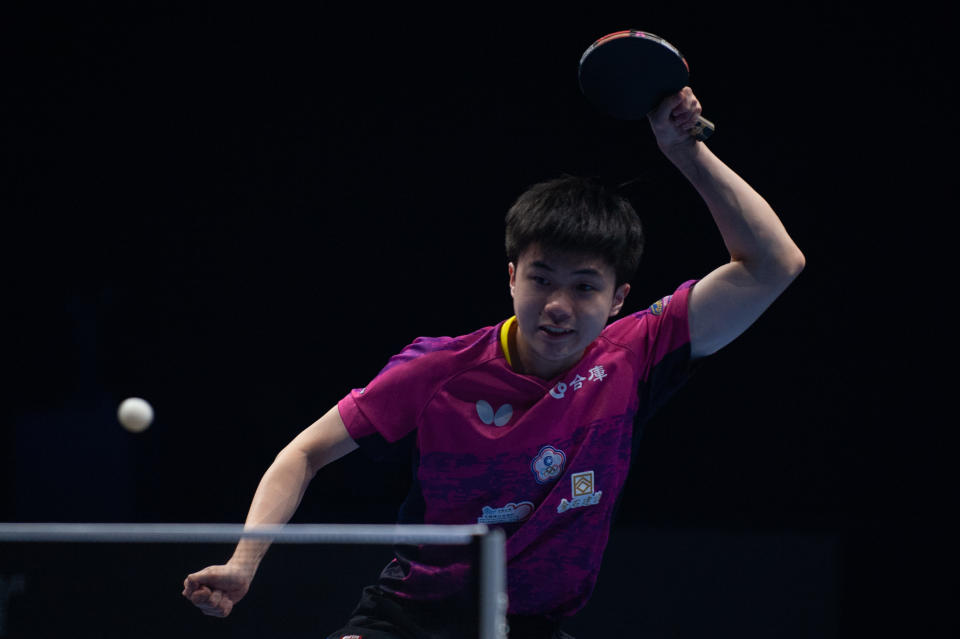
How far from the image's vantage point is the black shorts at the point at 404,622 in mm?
1966

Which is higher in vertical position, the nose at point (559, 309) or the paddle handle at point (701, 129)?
the paddle handle at point (701, 129)

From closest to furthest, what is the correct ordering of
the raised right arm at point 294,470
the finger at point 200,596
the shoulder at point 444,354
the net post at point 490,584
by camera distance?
the net post at point 490,584, the finger at point 200,596, the raised right arm at point 294,470, the shoulder at point 444,354

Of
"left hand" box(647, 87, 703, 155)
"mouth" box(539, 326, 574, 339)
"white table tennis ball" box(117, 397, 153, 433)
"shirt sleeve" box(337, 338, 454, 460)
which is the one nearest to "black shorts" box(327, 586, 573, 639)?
"shirt sleeve" box(337, 338, 454, 460)

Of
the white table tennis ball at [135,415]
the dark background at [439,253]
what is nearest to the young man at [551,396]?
the dark background at [439,253]

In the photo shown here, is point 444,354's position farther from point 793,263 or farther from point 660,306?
point 793,263

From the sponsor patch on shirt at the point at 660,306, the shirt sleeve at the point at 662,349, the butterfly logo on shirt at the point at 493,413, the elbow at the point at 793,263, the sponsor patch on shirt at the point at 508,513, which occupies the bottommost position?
the sponsor patch on shirt at the point at 508,513

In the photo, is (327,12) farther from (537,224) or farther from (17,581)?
(17,581)

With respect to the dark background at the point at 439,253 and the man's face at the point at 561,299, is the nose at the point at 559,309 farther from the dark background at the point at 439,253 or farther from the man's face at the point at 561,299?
the dark background at the point at 439,253

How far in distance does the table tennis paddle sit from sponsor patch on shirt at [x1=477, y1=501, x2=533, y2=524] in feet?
3.01

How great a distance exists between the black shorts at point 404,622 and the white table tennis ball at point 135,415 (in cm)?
240

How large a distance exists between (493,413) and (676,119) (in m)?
0.78

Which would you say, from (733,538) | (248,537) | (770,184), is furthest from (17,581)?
(770,184)

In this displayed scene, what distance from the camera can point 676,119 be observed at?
2.22 m

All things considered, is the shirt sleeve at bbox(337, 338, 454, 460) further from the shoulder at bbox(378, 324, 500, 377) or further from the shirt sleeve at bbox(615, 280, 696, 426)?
the shirt sleeve at bbox(615, 280, 696, 426)
